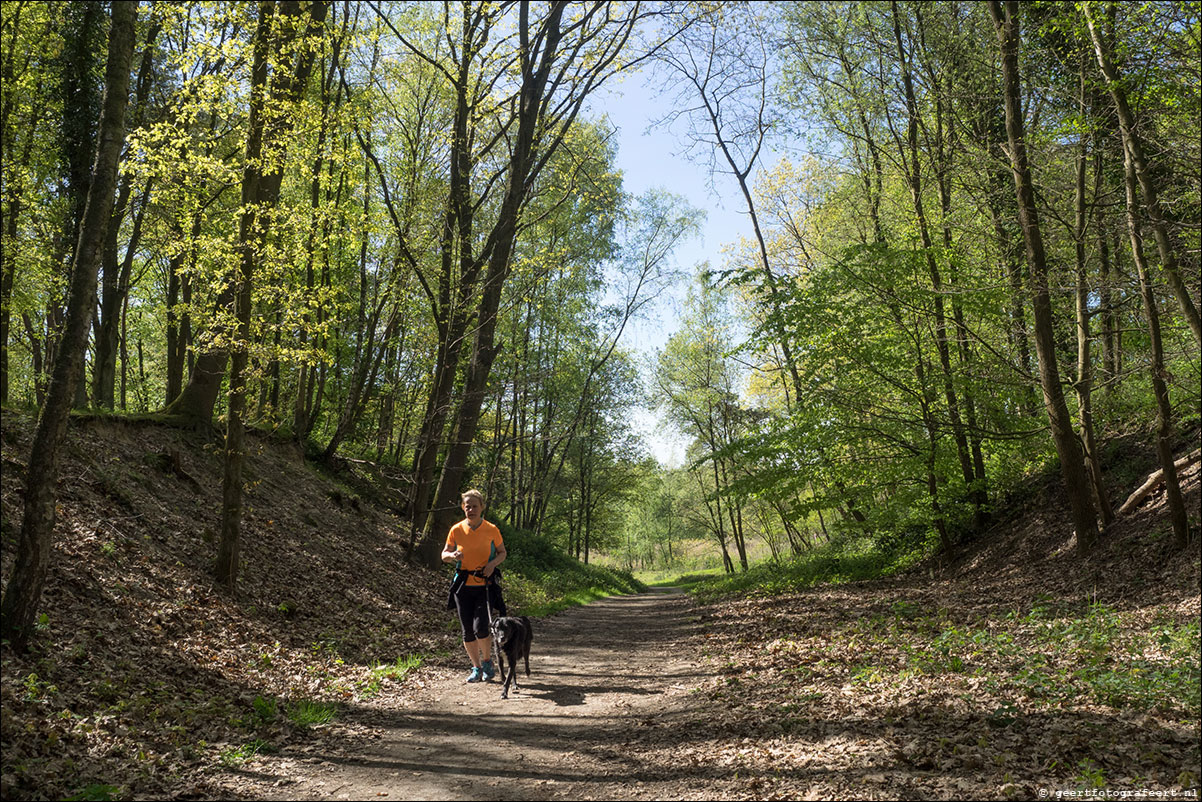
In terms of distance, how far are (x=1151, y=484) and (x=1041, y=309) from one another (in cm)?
303

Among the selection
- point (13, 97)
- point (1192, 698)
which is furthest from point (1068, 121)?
point (13, 97)

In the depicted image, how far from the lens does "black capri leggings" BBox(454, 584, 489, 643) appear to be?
7.51 meters

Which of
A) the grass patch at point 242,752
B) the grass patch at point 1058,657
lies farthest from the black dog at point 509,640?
the grass patch at point 1058,657

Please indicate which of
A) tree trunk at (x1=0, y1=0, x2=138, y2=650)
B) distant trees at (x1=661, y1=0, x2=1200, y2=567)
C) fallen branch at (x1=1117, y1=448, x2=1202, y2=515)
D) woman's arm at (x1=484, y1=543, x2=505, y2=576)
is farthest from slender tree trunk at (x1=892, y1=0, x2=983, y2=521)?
tree trunk at (x1=0, y1=0, x2=138, y2=650)

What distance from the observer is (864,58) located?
14.3 meters

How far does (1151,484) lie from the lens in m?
9.88

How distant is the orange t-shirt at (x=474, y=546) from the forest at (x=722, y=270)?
3665mm

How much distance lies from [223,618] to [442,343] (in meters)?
7.43

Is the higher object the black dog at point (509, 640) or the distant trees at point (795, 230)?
the distant trees at point (795, 230)

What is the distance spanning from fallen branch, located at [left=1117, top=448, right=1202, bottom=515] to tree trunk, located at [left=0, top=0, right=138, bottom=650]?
13.4m

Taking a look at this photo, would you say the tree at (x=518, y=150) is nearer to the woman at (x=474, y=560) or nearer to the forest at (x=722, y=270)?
the forest at (x=722, y=270)

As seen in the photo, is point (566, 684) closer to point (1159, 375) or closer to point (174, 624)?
point (174, 624)

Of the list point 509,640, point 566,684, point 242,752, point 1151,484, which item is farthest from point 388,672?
point 1151,484

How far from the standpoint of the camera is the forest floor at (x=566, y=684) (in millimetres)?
4387
